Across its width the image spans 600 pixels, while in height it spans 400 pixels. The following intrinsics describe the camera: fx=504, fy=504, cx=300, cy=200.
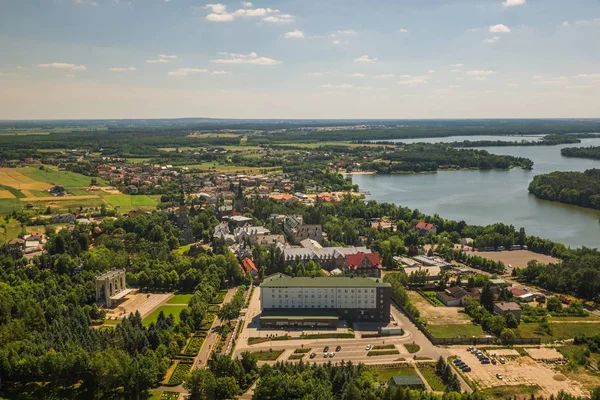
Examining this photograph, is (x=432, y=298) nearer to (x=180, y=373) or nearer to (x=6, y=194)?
(x=180, y=373)

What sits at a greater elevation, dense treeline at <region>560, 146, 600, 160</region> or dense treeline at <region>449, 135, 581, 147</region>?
dense treeline at <region>449, 135, 581, 147</region>

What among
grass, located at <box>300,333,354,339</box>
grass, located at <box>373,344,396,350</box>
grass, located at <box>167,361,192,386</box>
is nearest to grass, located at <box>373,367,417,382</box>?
grass, located at <box>373,344,396,350</box>

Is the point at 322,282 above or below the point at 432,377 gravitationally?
above

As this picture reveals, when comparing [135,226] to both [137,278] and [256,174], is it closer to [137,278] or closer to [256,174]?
[137,278]

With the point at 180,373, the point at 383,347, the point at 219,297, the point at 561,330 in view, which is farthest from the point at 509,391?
the point at 219,297

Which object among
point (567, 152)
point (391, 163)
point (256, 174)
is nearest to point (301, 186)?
point (256, 174)

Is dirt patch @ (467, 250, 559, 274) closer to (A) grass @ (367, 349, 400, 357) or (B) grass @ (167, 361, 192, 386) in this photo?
(A) grass @ (367, 349, 400, 357)
